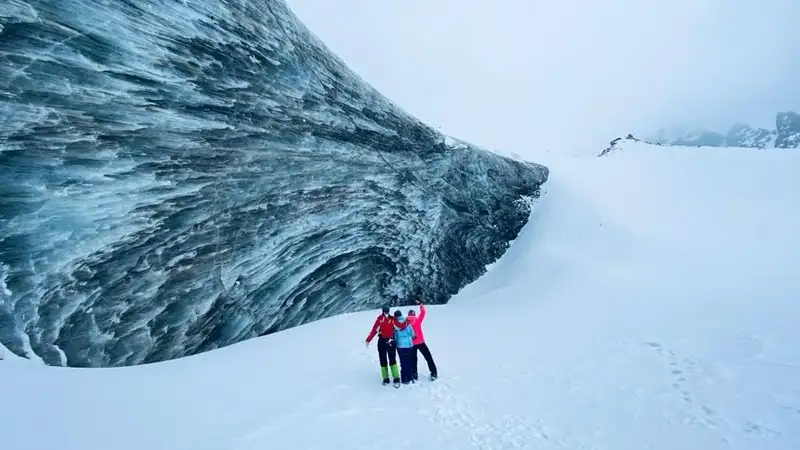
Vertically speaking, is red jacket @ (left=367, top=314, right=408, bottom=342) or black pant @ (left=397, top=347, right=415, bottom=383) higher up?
red jacket @ (left=367, top=314, right=408, bottom=342)

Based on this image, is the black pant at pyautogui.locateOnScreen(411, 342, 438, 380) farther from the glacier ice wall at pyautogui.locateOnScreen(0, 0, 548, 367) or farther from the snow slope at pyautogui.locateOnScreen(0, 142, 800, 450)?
the glacier ice wall at pyautogui.locateOnScreen(0, 0, 548, 367)

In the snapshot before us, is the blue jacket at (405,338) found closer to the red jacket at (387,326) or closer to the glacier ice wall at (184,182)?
the red jacket at (387,326)

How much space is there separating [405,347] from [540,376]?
10.3 ft

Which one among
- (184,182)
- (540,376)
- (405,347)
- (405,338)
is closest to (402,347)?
(405,347)

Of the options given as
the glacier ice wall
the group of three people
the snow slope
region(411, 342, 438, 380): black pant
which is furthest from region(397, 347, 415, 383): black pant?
the glacier ice wall

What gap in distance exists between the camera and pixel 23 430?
6.79 meters

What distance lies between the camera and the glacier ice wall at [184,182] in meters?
9.37

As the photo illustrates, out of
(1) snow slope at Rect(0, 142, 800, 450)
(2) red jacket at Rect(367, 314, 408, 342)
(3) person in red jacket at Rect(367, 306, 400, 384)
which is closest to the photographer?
(1) snow slope at Rect(0, 142, 800, 450)

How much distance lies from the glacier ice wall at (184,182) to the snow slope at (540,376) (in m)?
1.17

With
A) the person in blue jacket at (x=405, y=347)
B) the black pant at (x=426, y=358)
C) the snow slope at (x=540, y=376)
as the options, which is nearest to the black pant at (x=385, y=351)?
the person in blue jacket at (x=405, y=347)

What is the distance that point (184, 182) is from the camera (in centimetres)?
1198

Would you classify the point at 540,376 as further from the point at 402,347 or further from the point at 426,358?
the point at 402,347

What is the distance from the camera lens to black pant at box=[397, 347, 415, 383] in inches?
371

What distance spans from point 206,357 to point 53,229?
4734 millimetres
